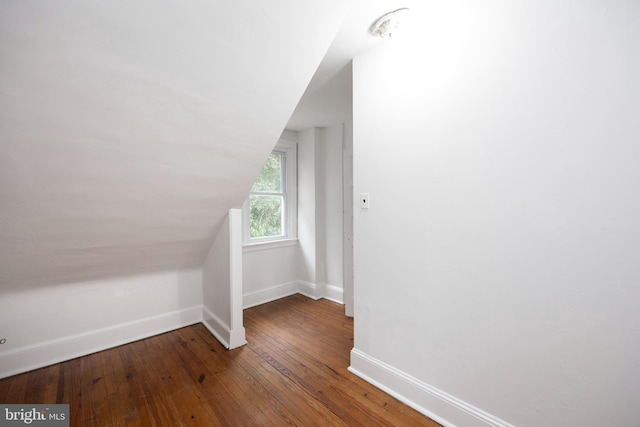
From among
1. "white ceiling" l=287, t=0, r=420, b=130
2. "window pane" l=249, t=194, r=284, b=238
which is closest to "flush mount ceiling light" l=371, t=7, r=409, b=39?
"white ceiling" l=287, t=0, r=420, b=130

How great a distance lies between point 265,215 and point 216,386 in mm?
2131

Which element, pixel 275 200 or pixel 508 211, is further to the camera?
pixel 275 200

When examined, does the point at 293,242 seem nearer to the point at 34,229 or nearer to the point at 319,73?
the point at 319,73

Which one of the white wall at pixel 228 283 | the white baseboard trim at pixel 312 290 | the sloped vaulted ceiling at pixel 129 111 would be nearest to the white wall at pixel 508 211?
the sloped vaulted ceiling at pixel 129 111

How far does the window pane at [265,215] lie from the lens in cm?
352

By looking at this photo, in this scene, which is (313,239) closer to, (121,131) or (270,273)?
(270,273)

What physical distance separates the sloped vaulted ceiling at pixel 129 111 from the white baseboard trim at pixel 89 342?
1.71ft

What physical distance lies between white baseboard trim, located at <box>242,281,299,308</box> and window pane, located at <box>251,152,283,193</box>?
1326 mm

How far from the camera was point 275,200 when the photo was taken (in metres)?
3.76

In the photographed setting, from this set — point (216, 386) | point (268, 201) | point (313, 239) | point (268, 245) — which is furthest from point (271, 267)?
point (216, 386)

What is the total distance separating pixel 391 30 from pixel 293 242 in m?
2.83

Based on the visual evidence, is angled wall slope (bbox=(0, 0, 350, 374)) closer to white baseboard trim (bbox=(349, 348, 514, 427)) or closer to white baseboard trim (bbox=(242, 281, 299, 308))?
white baseboard trim (bbox=(242, 281, 299, 308))

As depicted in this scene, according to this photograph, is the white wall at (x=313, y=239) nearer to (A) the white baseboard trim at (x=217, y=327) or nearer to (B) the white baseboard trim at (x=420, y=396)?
(A) the white baseboard trim at (x=217, y=327)

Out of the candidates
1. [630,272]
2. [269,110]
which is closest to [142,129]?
[269,110]
